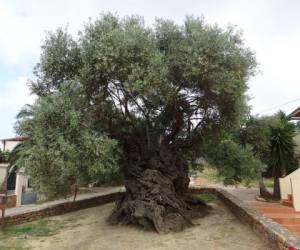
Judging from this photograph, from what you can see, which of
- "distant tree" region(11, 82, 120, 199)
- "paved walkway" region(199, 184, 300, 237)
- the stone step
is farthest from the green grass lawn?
"distant tree" region(11, 82, 120, 199)

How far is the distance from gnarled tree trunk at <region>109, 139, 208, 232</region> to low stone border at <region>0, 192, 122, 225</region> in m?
2.27

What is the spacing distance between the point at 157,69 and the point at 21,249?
728 centimetres

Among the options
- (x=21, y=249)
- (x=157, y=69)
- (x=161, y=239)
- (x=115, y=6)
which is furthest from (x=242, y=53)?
(x=21, y=249)

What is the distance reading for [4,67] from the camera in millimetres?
15852

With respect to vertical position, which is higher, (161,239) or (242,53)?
(242,53)

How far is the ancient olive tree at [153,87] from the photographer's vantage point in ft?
38.3

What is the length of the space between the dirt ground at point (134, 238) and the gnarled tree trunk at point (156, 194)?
46 centimetres

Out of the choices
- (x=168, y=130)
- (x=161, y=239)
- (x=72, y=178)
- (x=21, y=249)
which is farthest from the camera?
(x=168, y=130)

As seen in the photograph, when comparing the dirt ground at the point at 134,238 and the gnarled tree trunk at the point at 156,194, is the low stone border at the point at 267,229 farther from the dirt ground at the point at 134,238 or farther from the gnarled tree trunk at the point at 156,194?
the gnarled tree trunk at the point at 156,194

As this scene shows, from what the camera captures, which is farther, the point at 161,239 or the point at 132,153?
the point at 132,153

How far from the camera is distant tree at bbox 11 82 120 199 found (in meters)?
10.9

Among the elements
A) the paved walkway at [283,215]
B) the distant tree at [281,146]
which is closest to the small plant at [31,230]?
the paved walkway at [283,215]

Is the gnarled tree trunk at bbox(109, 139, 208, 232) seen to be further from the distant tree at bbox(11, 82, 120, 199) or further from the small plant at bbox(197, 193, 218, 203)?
the small plant at bbox(197, 193, 218, 203)

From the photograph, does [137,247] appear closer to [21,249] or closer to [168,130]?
[21,249]
